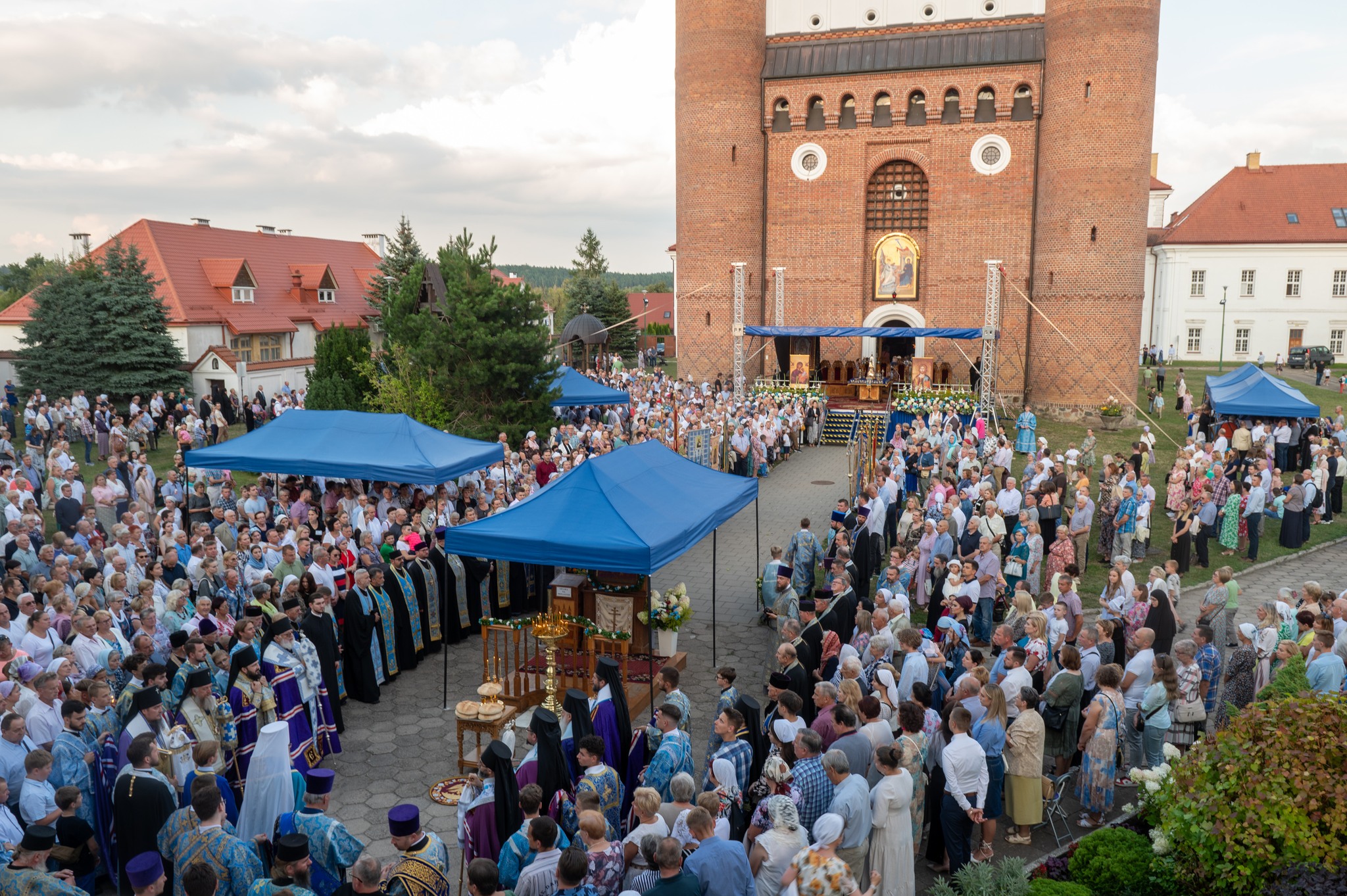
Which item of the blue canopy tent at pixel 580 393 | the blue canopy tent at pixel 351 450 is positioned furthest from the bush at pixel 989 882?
the blue canopy tent at pixel 580 393

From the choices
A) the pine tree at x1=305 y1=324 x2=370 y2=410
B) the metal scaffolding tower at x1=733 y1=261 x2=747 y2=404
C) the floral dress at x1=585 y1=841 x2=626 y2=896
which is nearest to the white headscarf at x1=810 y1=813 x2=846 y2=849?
the floral dress at x1=585 y1=841 x2=626 y2=896

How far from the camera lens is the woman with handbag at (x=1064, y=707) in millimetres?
7281

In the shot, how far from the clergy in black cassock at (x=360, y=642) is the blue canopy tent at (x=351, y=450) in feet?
11.4

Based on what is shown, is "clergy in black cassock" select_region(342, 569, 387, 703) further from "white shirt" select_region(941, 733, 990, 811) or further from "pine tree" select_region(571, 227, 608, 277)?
"pine tree" select_region(571, 227, 608, 277)

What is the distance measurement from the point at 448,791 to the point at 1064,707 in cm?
515

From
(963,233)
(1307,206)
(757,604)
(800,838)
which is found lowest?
(757,604)

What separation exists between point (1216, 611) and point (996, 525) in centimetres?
299

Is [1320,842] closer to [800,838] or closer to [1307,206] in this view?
[800,838]

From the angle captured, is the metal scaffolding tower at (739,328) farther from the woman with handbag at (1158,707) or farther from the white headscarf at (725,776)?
the white headscarf at (725,776)

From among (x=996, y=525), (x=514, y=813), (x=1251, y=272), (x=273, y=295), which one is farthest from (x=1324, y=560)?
(x=1251, y=272)

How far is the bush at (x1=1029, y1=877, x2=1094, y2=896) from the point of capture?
18.8 ft

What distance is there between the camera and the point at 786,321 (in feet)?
103

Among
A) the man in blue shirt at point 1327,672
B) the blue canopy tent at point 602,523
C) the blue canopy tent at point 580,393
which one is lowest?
the man in blue shirt at point 1327,672

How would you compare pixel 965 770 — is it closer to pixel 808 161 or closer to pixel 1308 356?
pixel 808 161
